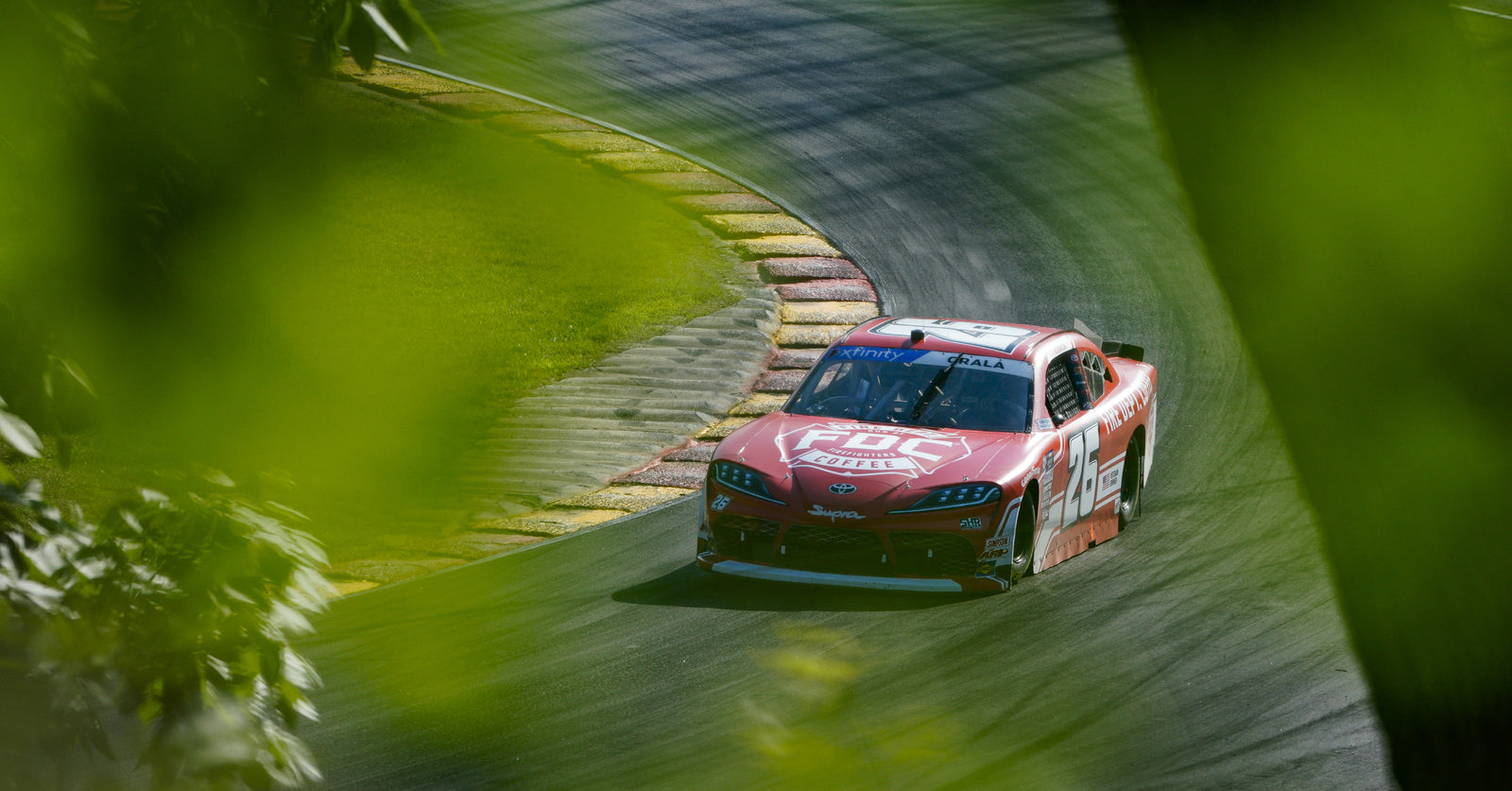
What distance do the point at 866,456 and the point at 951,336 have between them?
56.5 inches

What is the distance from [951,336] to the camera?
8805 mm

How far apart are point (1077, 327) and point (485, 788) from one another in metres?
6.09

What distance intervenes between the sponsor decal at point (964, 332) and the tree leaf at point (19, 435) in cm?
658

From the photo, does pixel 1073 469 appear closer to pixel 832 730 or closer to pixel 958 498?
pixel 958 498

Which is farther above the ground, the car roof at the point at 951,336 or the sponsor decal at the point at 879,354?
the car roof at the point at 951,336

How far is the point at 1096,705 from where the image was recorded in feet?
19.7

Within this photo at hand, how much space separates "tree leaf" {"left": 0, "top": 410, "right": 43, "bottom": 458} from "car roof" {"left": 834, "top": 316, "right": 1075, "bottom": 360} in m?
6.45

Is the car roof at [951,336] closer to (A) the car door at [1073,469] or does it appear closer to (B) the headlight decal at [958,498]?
(A) the car door at [1073,469]

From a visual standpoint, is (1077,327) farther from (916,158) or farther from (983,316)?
(916,158)

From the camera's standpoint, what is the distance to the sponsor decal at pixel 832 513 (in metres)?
7.34

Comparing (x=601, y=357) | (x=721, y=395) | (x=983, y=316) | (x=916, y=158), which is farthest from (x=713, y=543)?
(x=916, y=158)

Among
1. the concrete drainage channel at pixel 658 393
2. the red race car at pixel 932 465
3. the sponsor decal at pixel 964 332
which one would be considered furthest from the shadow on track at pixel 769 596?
the sponsor decal at pixel 964 332

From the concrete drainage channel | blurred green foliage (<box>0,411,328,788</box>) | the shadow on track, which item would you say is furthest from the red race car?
blurred green foliage (<box>0,411,328,788</box>)

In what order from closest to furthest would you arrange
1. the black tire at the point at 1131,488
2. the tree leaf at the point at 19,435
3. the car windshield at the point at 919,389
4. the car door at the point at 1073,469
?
the tree leaf at the point at 19,435 < the car door at the point at 1073,469 < the car windshield at the point at 919,389 < the black tire at the point at 1131,488
